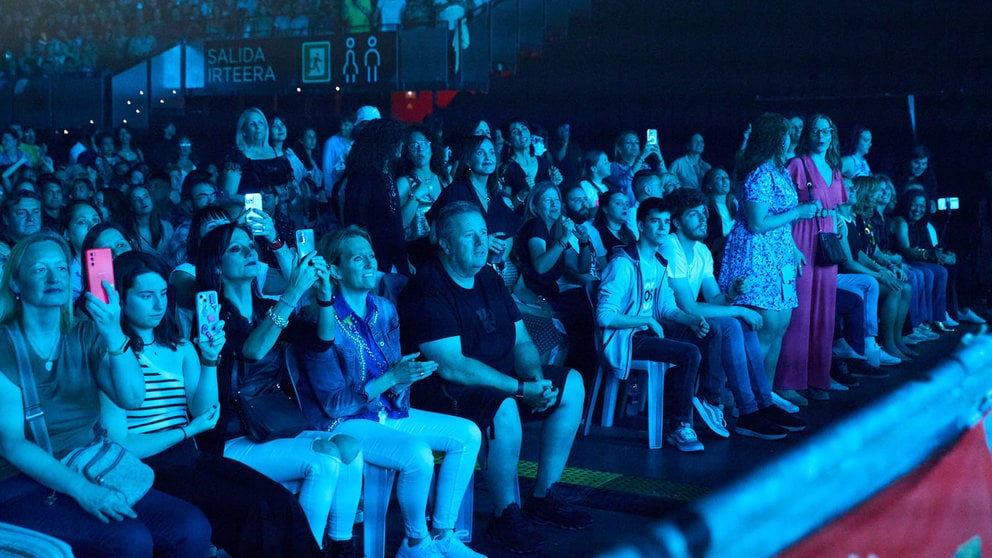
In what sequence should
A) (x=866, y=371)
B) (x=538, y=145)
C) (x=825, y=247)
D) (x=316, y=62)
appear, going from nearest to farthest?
(x=825, y=247), (x=866, y=371), (x=538, y=145), (x=316, y=62)

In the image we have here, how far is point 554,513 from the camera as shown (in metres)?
4.38

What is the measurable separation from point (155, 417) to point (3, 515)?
23.1 inches

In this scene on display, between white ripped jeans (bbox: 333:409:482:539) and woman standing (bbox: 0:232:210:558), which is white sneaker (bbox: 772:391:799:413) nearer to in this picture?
white ripped jeans (bbox: 333:409:482:539)

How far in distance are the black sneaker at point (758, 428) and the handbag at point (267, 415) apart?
302 cm

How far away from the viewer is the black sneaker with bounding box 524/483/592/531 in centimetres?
436

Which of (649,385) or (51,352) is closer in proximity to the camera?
(51,352)

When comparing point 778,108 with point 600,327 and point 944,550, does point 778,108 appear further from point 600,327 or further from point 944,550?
point 944,550

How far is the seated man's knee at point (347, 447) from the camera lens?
3615mm

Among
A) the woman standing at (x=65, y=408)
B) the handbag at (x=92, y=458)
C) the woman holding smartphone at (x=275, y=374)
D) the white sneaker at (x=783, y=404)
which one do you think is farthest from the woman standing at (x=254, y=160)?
the handbag at (x=92, y=458)

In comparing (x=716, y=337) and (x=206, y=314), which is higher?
(x=206, y=314)

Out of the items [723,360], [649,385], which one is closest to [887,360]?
[723,360]

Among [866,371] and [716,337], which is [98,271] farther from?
[866,371]

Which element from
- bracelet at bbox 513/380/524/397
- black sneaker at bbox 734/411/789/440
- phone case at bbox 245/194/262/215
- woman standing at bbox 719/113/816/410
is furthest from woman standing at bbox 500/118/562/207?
bracelet at bbox 513/380/524/397

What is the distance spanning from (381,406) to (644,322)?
2.02 meters
